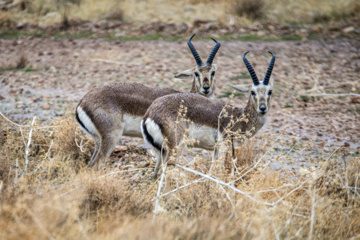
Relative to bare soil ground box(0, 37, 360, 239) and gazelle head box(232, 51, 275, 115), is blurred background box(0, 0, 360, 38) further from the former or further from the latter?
gazelle head box(232, 51, 275, 115)

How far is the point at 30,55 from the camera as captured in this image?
463 inches

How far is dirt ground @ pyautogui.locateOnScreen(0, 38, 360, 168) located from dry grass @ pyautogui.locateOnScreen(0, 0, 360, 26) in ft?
6.07

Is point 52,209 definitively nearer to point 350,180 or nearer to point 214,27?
point 350,180

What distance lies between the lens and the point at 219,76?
1011 centimetres

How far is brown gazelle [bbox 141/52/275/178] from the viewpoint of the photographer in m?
5.09

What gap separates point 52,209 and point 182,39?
9.92m

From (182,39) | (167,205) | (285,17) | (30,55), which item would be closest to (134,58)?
(182,39)

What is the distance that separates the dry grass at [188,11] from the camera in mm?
14297

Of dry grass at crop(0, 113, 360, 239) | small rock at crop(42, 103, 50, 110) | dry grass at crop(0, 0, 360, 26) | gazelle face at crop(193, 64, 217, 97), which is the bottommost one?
small rock at crop(42, 103, 50, 110)

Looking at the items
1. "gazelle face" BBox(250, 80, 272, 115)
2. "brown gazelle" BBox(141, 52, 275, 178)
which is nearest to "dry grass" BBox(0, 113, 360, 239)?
"brown gazelle" BBox(141, 52, 275, 178)

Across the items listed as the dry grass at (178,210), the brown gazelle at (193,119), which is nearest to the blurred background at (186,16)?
the brown gazelle at (193,119)

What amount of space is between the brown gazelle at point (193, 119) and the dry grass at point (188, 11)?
8.52m

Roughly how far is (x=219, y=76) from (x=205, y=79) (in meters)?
3.28

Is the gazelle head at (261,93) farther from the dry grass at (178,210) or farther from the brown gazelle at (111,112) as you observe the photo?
the brown gazelle at (111,112)
